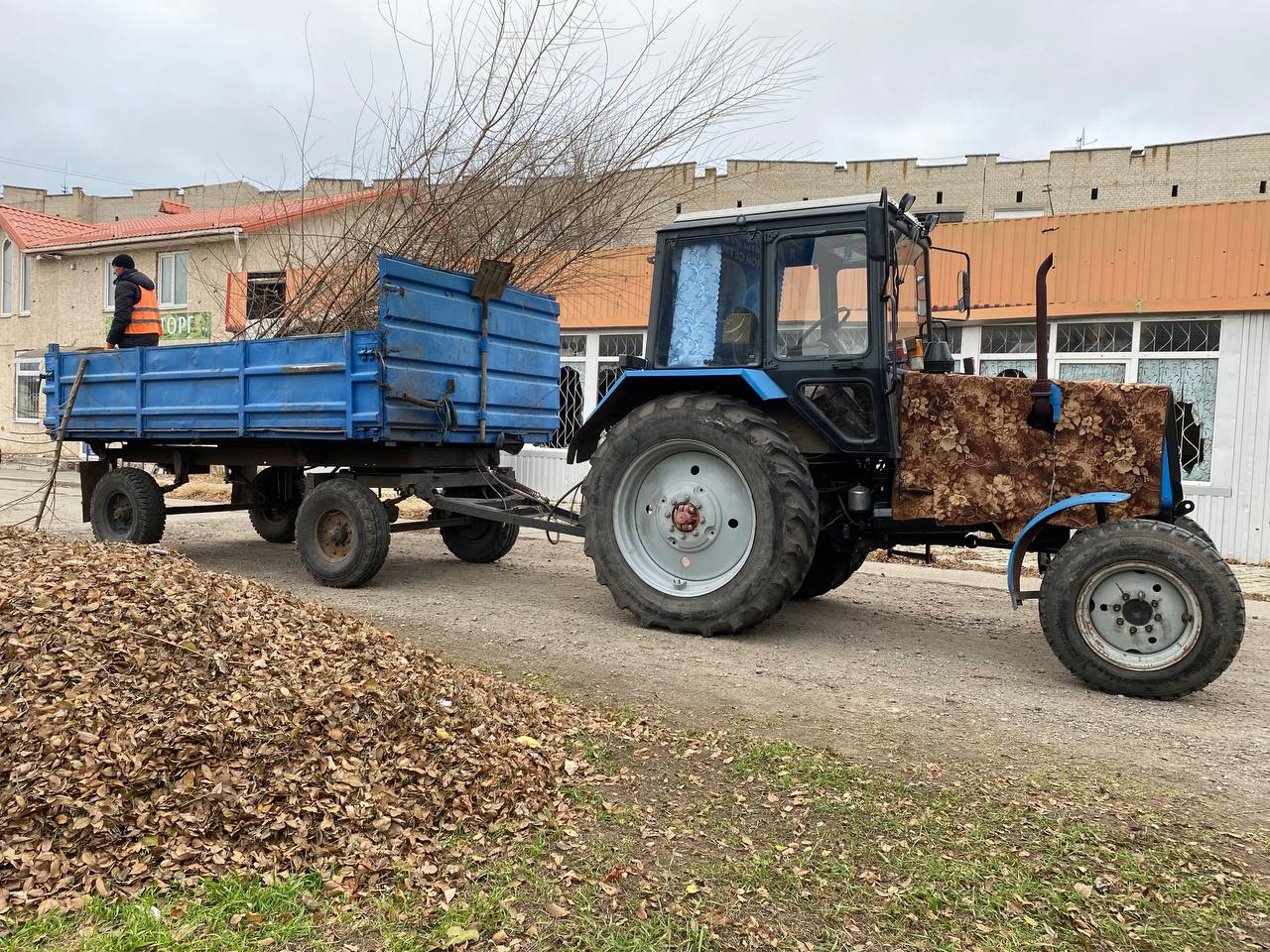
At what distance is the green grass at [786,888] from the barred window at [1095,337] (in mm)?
8715

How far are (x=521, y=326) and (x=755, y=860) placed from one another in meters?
5.91

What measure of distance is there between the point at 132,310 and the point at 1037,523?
758 centimetres

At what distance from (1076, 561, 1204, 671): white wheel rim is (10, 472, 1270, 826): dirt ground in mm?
241

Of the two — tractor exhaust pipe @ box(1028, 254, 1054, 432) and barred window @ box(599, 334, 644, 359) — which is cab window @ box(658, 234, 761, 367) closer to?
tractor exhaust pipe @ box(1028, 254, 1054, 432)

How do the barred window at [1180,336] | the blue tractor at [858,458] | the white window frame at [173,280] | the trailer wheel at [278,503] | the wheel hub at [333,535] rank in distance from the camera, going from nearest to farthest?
the blue tractor at [858,458] < the wheel hub at [333,535] < the trailer wheel at [278,503] < the barred window at [1180,336] < the white window frame at [173,280]

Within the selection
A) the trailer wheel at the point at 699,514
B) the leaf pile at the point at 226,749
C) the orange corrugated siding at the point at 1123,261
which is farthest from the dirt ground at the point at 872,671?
the orange corrugated siding at the point at 1123,261

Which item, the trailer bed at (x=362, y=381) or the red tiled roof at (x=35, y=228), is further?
the red tiled roof at (x=35, y=228)

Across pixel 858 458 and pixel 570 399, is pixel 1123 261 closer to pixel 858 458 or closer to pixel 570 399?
pixel 858 458

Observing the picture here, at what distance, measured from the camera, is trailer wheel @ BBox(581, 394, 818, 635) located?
5652mm

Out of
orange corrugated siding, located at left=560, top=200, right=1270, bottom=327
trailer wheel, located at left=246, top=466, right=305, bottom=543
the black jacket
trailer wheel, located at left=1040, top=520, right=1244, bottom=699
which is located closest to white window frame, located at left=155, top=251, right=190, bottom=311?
the black jacket

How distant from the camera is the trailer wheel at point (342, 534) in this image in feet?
23.2

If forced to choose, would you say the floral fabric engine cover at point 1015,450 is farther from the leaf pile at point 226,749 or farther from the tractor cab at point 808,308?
the leaf pile at point 226,749

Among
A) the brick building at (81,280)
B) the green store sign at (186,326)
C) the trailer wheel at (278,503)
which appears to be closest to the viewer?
the trailer wheel at (278,503)

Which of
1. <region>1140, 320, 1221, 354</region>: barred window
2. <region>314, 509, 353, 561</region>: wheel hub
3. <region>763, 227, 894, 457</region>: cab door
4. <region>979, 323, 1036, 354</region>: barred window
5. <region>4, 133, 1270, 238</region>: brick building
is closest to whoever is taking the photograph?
<region>763, 227, 894, 457</region>: cab door
